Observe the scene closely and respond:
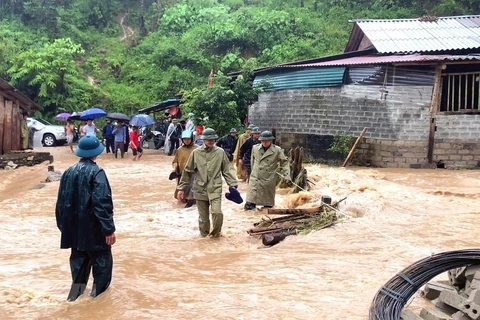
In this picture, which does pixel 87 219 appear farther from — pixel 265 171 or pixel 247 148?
pixel 247 148

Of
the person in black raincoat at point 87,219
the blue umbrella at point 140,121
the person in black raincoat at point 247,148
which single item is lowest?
the person in black raincoat at point 87,219

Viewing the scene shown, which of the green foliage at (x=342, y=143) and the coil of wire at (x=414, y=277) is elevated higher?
the green foliage at (x=342, y=143)

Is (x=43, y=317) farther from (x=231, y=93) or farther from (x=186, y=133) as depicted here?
(x=231, y=93)

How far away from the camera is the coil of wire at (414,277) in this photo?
385 cm

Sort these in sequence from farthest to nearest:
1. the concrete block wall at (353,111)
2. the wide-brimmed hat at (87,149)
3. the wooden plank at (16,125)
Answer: the wooden plank at (16,125) < the concrete block wall at (353,111) < the wide-brimmed hat at (87,149)

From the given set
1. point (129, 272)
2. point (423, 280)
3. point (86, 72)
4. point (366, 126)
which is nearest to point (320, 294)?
point (423, 280)

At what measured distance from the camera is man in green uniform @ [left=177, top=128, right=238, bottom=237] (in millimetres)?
6770

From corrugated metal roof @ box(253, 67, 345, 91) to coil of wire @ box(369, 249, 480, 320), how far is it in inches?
431

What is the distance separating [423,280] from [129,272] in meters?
3.06

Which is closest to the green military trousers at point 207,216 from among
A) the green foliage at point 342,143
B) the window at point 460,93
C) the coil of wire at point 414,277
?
the coil of wire at point 414,277

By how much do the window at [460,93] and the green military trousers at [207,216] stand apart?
30.2 feet

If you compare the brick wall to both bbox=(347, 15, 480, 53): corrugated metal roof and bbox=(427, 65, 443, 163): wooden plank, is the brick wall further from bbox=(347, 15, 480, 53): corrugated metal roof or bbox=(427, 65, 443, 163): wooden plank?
bbox=(347, 15, 480, 53): corrugated metal roof

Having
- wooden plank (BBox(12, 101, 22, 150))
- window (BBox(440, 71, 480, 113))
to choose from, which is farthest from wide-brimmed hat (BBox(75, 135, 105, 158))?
wooden plank (BBox(12, 101, 22, 150))

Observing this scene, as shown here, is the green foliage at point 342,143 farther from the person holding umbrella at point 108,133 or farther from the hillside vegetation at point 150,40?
the hillside vegetation at point 150,40
